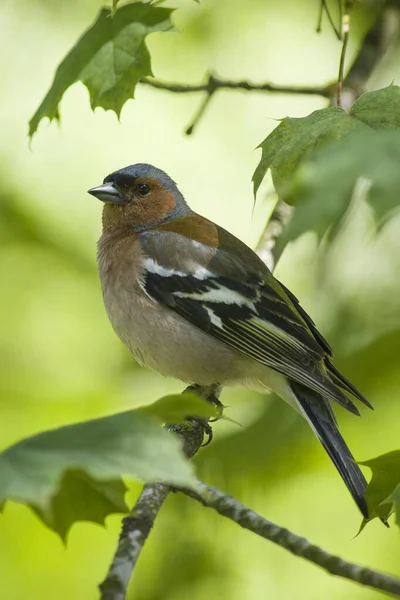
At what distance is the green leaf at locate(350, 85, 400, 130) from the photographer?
229 centimetres

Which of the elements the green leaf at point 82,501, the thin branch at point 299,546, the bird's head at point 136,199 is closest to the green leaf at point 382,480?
the thin branch at point 299,546

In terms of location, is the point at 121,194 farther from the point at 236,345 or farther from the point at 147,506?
the point at 147,506

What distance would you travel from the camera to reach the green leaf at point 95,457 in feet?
4.51

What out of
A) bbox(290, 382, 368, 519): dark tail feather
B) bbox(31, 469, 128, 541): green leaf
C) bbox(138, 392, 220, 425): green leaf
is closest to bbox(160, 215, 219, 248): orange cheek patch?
bbox(290, 382, 368, 519): dark tail feather

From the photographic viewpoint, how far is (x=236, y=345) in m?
3.49

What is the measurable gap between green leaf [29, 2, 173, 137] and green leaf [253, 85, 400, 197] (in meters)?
0.80

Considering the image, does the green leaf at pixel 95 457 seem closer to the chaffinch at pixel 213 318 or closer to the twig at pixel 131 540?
the twig at pixel 131 540

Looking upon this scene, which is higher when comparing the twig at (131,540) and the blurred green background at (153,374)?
the blurred green background at (153,374)

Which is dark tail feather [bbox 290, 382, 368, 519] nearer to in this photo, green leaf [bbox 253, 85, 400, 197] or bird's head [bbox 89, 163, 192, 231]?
green leaf [bbox 253, 85, 400, 197]

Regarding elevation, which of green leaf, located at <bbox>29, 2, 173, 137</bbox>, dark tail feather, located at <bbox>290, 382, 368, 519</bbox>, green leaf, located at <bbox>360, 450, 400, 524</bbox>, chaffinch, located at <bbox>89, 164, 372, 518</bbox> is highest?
green leaf, located at <bbox>29, 2, 173, 137</bbox>

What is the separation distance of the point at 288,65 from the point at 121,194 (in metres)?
1.67

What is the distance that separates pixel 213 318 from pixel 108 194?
93 cm

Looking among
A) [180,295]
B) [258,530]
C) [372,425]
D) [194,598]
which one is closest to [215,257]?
[180,295]

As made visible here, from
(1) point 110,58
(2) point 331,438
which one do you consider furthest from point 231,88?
(2) point 331,438
